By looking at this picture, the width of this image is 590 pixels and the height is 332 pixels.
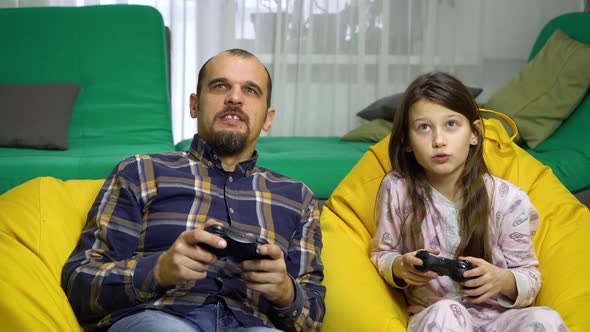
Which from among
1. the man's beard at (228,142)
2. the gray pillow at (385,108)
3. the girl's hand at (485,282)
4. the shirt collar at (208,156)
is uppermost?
the man's beard at (228,142)

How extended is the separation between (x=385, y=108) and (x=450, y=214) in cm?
161

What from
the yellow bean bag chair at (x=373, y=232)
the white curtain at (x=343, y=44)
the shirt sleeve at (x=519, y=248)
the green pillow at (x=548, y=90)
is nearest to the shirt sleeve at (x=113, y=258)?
the yellow bean bag chair at (x=373, y=232)

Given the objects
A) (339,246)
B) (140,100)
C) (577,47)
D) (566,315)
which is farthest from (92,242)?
(577,47)

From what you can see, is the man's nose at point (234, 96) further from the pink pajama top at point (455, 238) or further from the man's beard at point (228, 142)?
the pink pajama top at point (455, 238)

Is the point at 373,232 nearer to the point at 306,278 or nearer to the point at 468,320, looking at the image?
the point at 306,278

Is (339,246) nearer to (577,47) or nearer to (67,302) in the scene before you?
(67,302)

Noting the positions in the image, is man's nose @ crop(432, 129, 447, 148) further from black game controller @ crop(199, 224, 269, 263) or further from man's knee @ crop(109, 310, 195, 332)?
man's knee @ crop(109, 310, 195, 332)

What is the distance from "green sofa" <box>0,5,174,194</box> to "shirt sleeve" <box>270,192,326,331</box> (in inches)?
49.3

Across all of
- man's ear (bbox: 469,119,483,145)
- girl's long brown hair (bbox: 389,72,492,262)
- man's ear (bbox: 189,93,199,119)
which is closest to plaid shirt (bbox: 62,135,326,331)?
man's ear (bbox: 189,93,199,119)

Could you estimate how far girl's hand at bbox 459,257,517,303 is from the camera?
138 centimetres

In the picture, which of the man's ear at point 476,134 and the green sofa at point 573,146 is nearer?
the man's ear at point 476,134

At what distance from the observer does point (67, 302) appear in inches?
53.1

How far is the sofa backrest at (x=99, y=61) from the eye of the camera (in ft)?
9.32

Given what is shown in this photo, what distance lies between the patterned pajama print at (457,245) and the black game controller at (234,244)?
39 centimetres
